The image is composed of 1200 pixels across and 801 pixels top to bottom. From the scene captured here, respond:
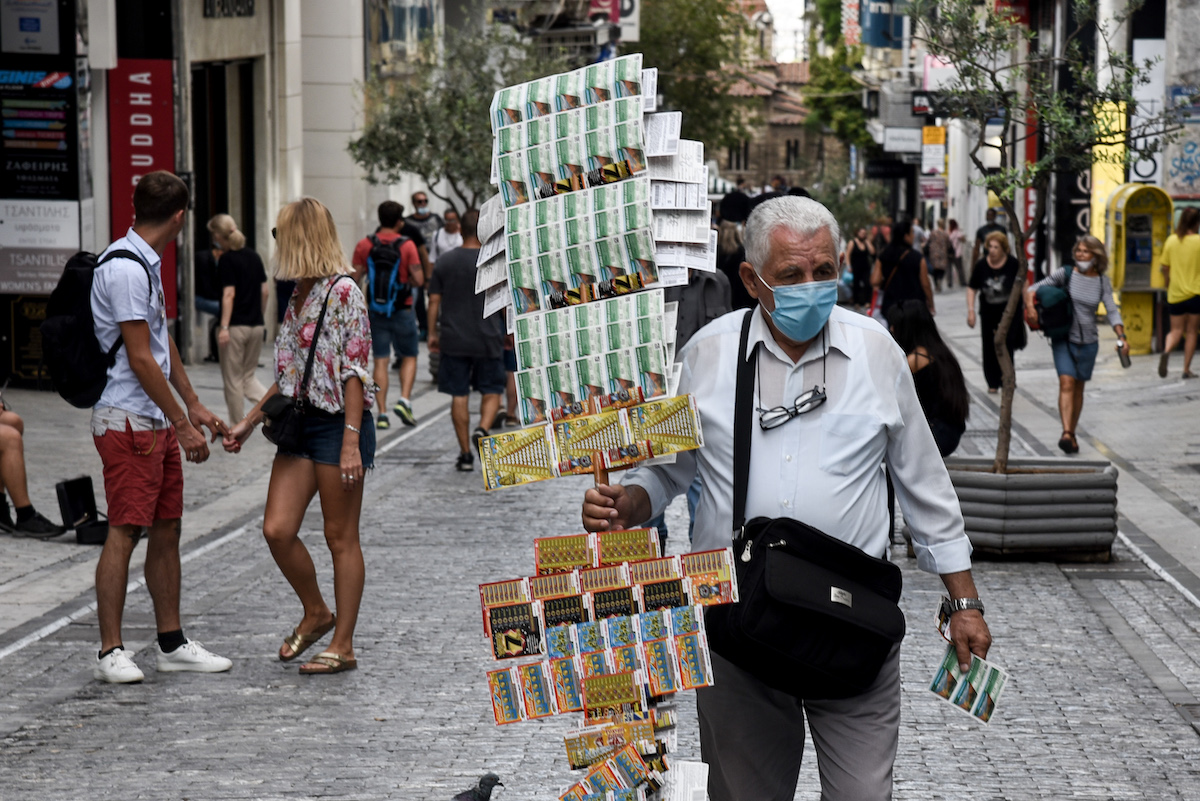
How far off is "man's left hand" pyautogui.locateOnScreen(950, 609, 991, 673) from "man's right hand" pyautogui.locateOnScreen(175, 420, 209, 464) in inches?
137

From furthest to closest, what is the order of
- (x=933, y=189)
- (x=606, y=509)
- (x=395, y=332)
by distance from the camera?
(x=933, y=189), (x=395, y=332), (x=606, y=509)

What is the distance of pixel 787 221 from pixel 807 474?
0.55m

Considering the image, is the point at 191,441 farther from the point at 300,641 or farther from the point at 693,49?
the point at 693,49

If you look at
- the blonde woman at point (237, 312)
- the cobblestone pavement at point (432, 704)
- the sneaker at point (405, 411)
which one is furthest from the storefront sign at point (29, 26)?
the cobblestone pavement at point (432, 704)

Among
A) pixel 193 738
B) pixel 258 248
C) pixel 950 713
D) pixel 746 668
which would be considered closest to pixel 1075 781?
pixel 950 713

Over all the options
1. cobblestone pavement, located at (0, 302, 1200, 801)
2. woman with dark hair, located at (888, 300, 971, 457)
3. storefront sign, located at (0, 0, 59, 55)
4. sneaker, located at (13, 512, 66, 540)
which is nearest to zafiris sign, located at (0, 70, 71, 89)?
storefront sign, located at (0, 0, 59, 55)

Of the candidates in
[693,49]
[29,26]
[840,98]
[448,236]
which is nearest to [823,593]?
[29,26]

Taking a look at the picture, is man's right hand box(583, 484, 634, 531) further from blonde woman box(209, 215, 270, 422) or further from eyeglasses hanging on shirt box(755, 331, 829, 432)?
blonde woman box(209, 215, 270, 422)

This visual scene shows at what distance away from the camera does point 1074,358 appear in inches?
510

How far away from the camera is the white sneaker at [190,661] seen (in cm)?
676

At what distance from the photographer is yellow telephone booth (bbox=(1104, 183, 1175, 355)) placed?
2114 centimetres

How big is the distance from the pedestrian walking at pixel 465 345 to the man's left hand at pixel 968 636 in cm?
880

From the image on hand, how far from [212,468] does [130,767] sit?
7242 millimetres

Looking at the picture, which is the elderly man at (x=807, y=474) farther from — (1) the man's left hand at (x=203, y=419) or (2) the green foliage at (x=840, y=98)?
(2) the green foliage at (x=840, y=98)
